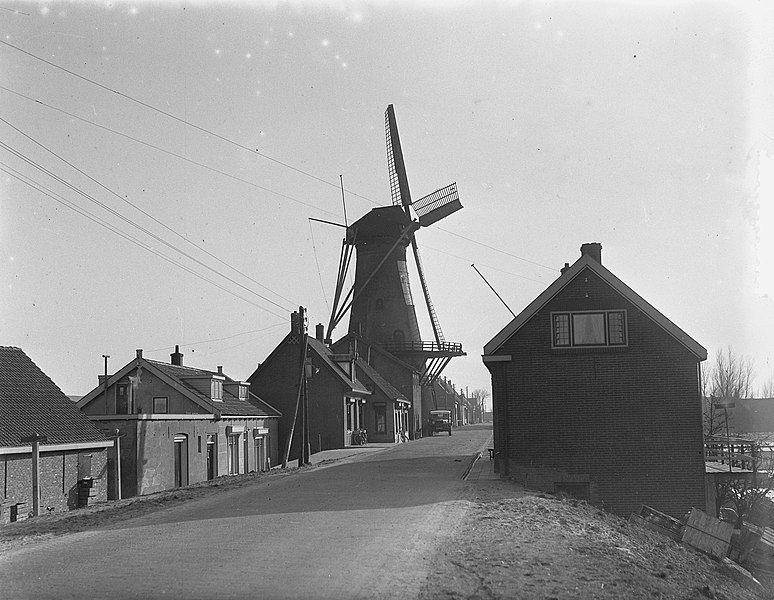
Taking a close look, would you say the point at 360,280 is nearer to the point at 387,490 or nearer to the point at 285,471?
the point at 285,471

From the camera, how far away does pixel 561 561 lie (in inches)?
514

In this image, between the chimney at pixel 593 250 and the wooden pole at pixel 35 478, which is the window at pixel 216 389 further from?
the chimney at pixel 593 250

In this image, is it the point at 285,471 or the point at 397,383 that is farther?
the point at 397,383

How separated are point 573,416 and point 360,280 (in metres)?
37.4

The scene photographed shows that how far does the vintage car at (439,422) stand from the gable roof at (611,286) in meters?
50.0

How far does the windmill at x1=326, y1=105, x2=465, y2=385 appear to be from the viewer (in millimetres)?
62812

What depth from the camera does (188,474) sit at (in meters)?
36.2

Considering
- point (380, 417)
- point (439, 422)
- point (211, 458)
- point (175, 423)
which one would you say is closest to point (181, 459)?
point (175, 423)

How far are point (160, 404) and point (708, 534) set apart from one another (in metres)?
27.7

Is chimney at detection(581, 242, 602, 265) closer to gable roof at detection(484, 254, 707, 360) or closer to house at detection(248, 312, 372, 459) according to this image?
gable roof at detection(484, 254, 707, 360)

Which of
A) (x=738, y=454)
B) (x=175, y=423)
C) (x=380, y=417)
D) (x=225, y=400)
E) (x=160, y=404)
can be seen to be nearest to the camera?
(x=738, y=454)

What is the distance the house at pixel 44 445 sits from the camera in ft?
78.6

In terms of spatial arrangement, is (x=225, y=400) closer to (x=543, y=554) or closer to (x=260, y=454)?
(x=260, y=454)

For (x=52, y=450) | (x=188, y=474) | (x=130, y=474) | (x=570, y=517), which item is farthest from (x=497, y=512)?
(x=188, y=474)
